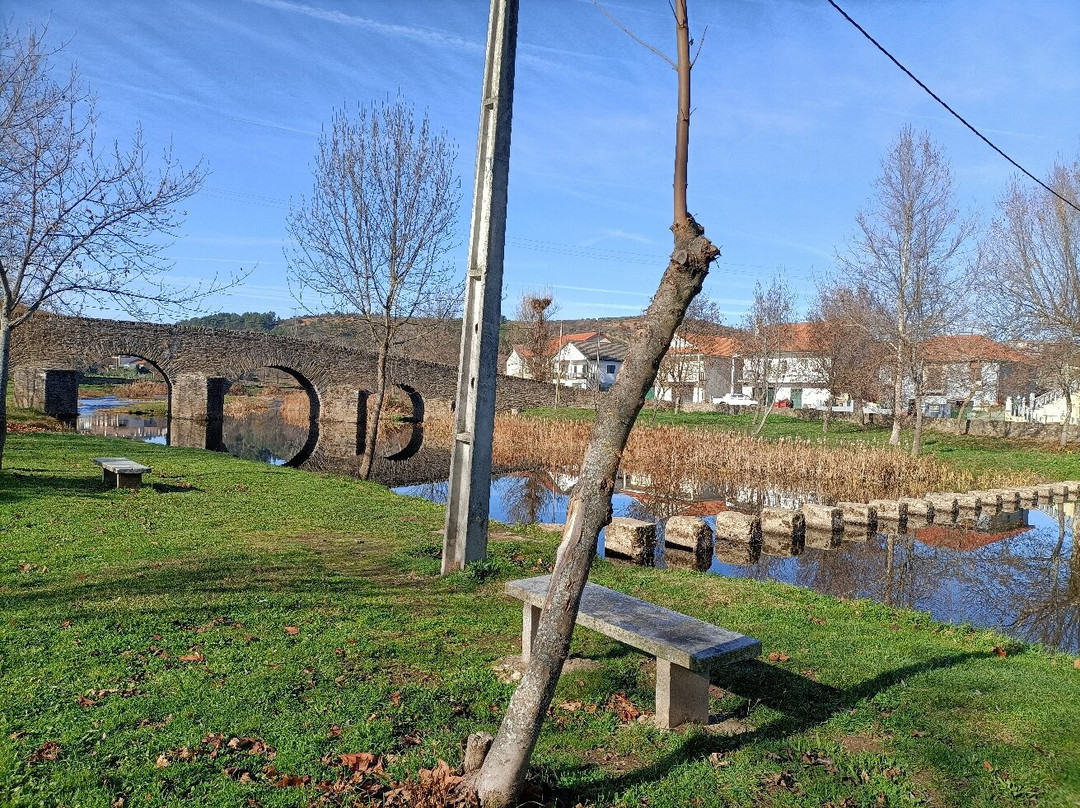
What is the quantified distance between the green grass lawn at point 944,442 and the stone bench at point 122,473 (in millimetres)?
15457

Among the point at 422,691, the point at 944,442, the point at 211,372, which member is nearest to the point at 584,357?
the point at 211,372

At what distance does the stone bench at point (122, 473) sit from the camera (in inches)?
404

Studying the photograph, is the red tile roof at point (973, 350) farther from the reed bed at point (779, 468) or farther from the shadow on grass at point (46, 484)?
the shadow on grass at point (46, 484)

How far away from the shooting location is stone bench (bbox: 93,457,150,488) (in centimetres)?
1027

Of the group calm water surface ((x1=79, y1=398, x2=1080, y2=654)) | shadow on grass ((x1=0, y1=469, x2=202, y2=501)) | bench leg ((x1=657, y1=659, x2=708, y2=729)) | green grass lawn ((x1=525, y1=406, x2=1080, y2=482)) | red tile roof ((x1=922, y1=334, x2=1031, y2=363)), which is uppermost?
red tile roof ((x1=922, y1=334, x2=1031, y2=363))

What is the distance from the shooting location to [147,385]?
55.2 meters

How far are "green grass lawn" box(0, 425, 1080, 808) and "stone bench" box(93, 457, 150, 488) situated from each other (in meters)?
3.10

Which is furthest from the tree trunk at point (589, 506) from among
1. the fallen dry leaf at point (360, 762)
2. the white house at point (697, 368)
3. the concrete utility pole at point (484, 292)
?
the white house at point (697, 368)

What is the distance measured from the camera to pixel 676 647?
11.5 ft

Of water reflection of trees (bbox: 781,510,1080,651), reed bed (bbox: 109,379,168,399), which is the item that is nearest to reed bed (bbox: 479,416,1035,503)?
water reflection of trees (bbox: 781,510,1080,651)

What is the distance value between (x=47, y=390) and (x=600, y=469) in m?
27.9

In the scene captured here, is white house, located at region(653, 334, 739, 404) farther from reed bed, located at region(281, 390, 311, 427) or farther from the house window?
reed bed, located at region(281, 390, 311, 427)

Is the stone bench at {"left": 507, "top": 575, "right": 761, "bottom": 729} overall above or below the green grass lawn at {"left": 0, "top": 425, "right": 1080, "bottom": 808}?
above

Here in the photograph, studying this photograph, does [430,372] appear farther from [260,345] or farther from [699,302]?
[699,302]
